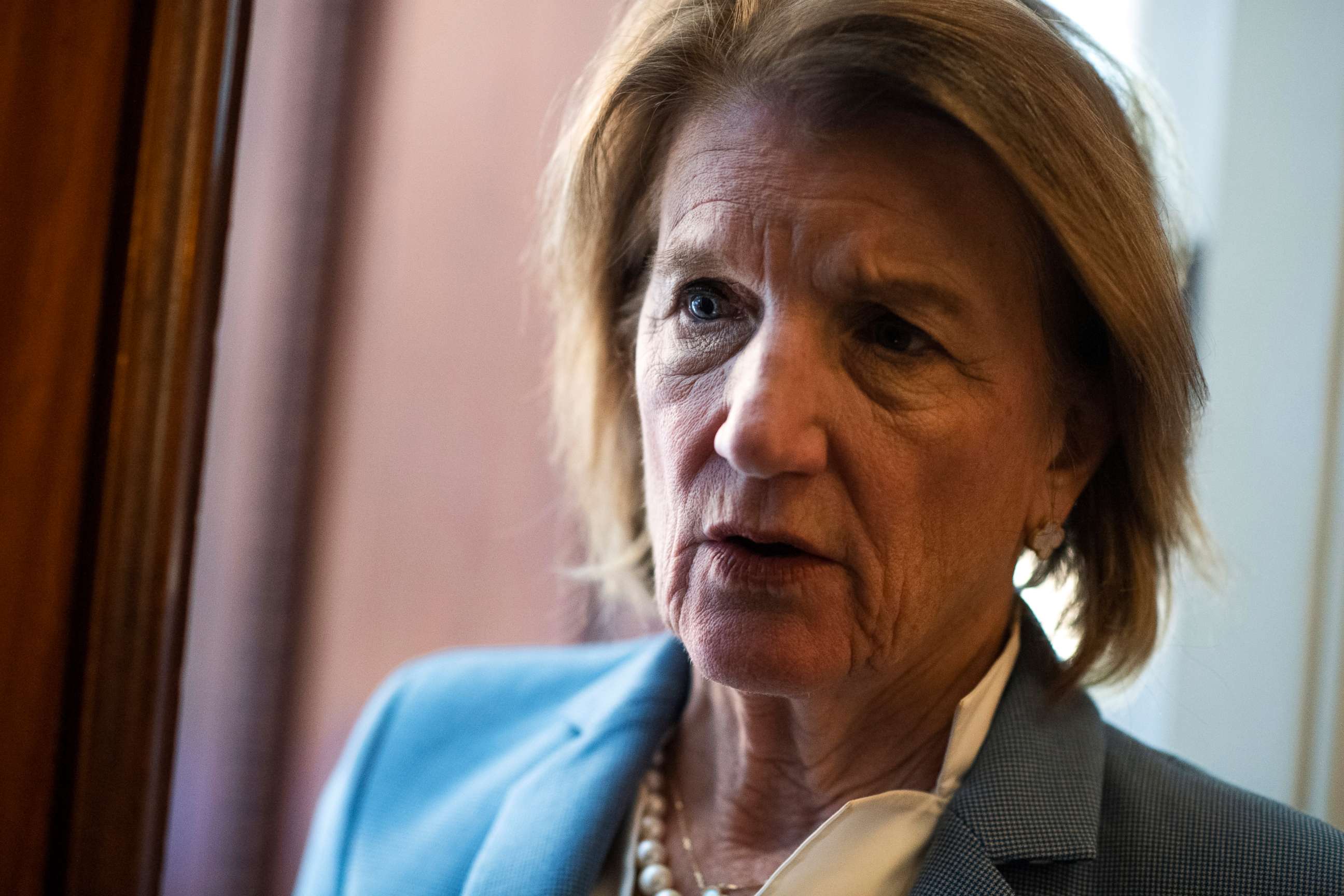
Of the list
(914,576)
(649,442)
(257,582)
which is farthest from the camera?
(257,582)

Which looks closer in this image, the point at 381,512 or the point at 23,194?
the point at 23,194

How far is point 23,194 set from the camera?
922 millimetres

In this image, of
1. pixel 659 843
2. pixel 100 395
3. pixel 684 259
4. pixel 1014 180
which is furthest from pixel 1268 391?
pixel 100 395

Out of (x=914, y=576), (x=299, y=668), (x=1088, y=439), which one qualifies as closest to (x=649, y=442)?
(x=914, y=576)

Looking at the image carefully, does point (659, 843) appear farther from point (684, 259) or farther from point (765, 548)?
point (684, 259)

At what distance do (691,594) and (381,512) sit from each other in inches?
36.5

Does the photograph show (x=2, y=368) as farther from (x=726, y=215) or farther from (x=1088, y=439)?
(x=1088, y=439)

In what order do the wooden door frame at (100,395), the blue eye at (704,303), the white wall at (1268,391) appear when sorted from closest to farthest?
the wooden door frame at (100,395) < the blue eye at (704,303) < the white wall at (1268,391)

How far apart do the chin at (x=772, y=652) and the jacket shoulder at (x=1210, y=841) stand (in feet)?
1.17

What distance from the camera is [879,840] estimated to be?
1102 millimetres

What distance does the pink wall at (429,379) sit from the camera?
1.76 metres

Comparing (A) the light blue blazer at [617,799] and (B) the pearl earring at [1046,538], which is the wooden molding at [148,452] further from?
(B) the pearl earring at [1046,538]

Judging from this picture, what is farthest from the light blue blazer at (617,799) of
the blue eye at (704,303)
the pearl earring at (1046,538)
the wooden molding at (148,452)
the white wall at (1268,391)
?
the blue eye at (704,303)

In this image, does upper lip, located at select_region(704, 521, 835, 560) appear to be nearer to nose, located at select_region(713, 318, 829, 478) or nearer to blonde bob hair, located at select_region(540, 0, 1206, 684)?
nose, located at select_region(713, 318, 829, 478)
